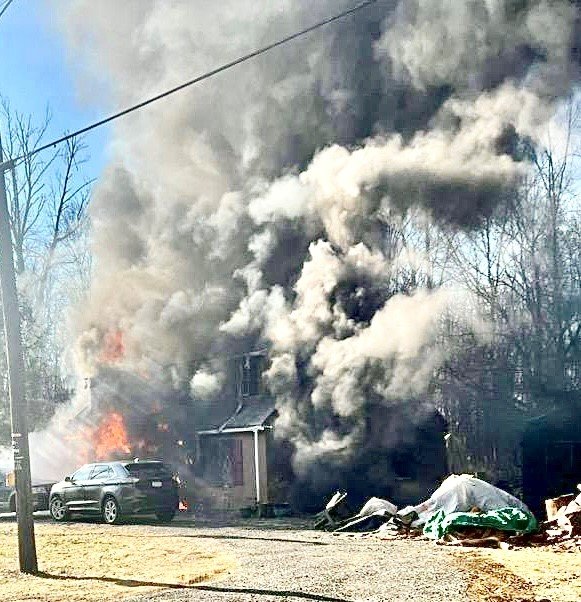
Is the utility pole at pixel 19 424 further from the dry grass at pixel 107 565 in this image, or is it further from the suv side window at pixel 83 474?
the suv side window at pixel 83 474

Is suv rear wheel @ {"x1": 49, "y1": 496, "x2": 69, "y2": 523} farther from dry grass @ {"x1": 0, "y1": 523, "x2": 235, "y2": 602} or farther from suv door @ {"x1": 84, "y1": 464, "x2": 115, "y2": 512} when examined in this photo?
dry grass @ {"x1": 0, "y1": 523, "x2": 235, "y2": 602}

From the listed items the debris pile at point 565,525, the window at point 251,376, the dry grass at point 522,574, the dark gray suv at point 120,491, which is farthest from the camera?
the window at point 251,376

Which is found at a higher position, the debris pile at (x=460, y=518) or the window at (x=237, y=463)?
the window at (x=237, y=463)

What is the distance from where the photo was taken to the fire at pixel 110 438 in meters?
28.3

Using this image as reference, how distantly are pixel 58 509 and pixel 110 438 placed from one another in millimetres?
7084

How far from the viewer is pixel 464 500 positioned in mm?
16594

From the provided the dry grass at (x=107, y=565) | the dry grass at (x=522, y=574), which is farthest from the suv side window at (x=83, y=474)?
the dry grass at (x=522, y=574)

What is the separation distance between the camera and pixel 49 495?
2281cm

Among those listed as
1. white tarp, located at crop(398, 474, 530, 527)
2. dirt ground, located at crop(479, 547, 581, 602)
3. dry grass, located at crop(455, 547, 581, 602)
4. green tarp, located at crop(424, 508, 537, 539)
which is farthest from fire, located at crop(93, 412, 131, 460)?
dirt ground, located at crop(479, 547, 581, 602)

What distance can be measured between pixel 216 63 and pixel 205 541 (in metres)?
20.7

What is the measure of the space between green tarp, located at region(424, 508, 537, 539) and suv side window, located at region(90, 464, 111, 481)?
896 centimetres

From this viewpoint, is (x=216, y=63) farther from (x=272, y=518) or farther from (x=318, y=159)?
(x=272, y=518)

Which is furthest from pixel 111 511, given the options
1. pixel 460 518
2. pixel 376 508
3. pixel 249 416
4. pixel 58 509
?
pixel 460 518

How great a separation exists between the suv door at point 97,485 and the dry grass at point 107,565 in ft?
→ 9.47
